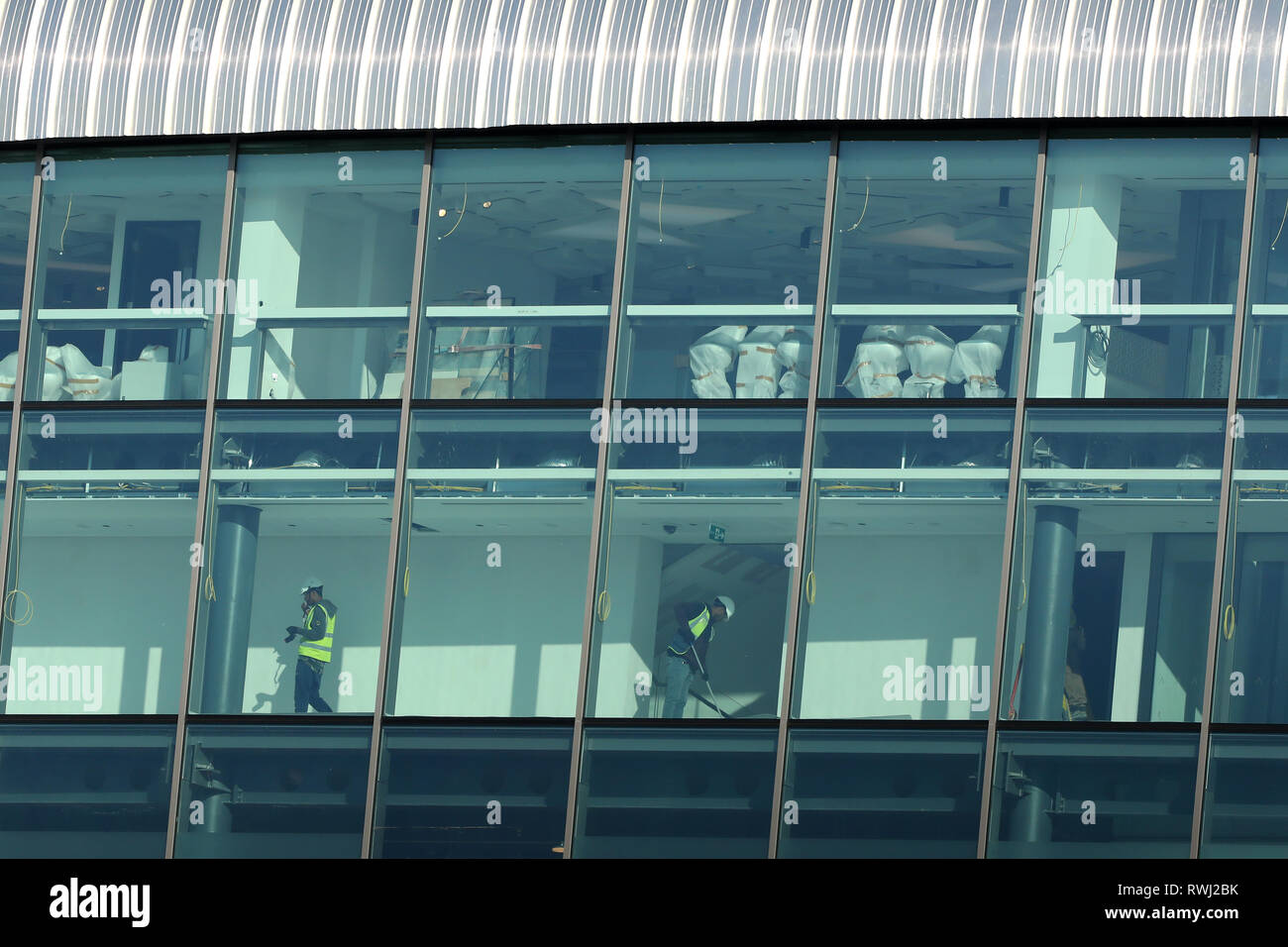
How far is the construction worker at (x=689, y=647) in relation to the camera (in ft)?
54.1

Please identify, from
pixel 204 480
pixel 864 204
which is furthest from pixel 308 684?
pixel 864 204

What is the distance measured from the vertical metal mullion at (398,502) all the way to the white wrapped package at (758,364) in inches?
106

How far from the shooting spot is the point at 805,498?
54.5ft

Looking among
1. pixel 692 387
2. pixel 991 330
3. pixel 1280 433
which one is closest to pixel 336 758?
pixel 692 387

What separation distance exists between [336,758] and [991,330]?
6460 millimetres

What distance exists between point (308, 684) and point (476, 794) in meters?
1.72

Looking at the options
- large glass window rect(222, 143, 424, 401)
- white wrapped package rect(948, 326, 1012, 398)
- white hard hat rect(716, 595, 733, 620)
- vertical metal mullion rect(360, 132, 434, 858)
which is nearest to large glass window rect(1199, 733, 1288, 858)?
white wrapped package rect(948, 326, 1012, 398)

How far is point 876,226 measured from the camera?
1686 centimetres

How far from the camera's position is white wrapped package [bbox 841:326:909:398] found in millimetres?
16672

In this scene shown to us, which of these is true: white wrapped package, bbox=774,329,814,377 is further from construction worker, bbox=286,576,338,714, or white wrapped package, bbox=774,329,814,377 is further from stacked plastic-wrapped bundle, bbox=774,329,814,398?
construction worker, bbox=286,576,338,714

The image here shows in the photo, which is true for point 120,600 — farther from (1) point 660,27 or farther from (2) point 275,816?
(1) point 660,27

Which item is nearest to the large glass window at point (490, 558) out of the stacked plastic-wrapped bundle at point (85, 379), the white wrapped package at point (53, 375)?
the stacked plastic-wrapped bundle at point (85, 379)

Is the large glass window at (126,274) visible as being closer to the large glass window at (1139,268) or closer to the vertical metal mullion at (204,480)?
the vertical metal mullion at (204,480)

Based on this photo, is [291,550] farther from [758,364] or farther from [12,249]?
[758,364]
